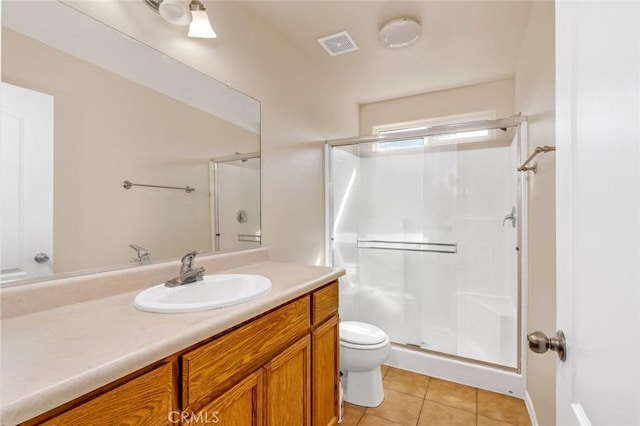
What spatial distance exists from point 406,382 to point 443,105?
2603 mm

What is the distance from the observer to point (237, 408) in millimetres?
880

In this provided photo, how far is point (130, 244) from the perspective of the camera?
1134 mm

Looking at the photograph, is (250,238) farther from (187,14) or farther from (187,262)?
(187,14)

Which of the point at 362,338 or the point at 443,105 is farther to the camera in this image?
the point at 443,105

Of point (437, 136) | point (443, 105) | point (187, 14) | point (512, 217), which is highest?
point (443, 105)

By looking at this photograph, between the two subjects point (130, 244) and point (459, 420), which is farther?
point (459, 420)

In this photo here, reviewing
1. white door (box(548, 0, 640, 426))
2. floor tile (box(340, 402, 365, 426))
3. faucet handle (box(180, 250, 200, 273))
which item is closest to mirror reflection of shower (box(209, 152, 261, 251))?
faucet handle (box(180, 250, 200, 273))

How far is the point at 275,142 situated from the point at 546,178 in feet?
5.07

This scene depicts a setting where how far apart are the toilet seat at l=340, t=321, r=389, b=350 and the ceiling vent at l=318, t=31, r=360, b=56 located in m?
2.07

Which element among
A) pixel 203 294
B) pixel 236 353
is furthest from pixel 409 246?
pixel 236 353

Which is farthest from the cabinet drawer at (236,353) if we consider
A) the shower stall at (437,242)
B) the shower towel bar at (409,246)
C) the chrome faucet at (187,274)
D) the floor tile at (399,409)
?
the shower towel bar at (409,246)

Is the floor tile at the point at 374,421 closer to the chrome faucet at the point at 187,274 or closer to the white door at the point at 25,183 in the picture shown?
the chrome faucet at the point at 187,274

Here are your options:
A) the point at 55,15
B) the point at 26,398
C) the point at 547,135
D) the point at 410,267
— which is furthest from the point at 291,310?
the point at 410,267

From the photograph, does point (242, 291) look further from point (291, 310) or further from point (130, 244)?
point (130, 244)
